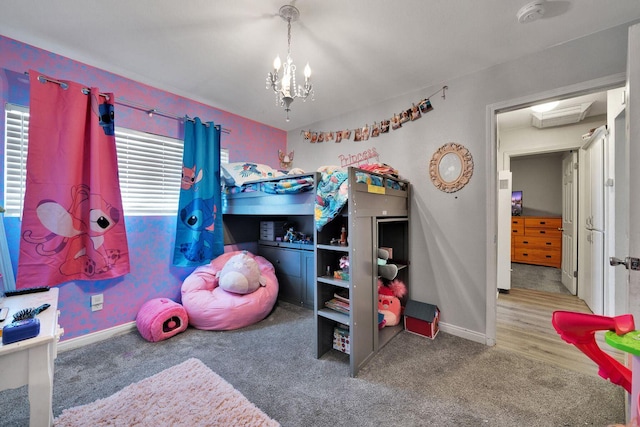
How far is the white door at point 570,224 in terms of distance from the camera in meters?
3.46

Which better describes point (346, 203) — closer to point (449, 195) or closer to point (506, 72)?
point (449, 195)

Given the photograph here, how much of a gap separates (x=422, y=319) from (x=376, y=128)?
2026 millimetres

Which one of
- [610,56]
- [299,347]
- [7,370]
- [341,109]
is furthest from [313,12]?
[299,347]

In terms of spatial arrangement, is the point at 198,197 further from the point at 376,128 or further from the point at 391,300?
the point at 391,300

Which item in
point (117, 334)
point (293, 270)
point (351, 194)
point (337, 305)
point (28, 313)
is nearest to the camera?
point (28, 313)

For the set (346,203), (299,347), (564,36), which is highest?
(564,36)

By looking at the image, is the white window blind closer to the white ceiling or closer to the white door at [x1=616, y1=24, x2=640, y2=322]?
the white ceiling

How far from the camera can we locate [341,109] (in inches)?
123

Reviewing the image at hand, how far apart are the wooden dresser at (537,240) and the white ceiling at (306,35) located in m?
4.23

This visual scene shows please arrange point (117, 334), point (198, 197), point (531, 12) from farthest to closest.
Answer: point (198, 197) < point (117, 334) < point (531, 12)

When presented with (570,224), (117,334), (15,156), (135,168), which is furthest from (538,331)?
(15,156)

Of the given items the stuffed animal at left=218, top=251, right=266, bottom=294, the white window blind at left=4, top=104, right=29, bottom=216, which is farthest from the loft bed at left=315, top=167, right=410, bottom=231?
the white window blind at left=4, top=104, right=29, bottom=216

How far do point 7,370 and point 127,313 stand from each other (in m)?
1.71

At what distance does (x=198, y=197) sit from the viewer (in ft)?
8.95
